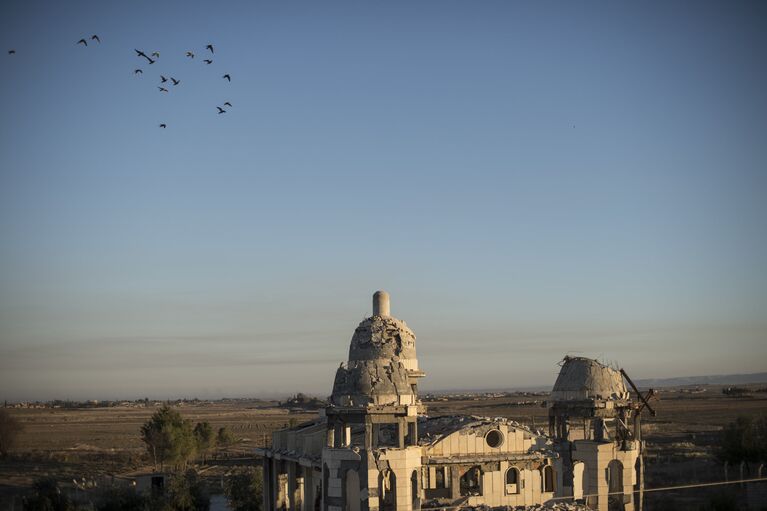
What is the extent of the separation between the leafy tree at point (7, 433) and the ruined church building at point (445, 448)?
61.9 metres

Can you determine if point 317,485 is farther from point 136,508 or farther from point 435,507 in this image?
point 136,508

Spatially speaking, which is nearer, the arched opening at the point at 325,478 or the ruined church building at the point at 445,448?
the ruined church building at the point at 445,448

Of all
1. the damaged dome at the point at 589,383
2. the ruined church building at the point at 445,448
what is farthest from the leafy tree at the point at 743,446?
the damaged dome at the point at 589,383

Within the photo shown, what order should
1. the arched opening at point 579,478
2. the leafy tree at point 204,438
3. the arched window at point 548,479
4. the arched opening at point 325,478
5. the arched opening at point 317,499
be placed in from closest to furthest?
the arched opening at point 325,478
the arched window at point 548,479
the arched opening at point 579,478
the arched opening at point 317,499
the leafy tree at point 204,438

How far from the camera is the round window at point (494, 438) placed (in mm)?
36656

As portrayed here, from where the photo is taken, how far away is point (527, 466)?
3731cm

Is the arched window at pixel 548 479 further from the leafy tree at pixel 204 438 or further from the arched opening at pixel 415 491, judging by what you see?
the leafy tree at pixel 204 438

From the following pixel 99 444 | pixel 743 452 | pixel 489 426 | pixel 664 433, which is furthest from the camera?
pixel 99 444

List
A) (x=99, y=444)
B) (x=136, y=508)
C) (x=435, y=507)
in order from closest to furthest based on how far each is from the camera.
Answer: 1. (x=435, y=507)
2. (x=136, y=508)
3. (x=99, y=444)

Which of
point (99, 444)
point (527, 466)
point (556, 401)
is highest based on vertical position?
point (556, 401)

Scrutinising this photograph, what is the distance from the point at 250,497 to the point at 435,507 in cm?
2259

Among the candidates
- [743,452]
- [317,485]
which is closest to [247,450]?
[743,452]

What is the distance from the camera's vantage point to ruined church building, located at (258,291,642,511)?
3344 centimetres

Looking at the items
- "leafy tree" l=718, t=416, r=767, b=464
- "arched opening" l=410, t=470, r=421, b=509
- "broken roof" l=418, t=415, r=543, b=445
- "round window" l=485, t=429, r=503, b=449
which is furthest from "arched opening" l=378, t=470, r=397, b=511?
"leafy tree" l=718, t=416, r=767, b=464
